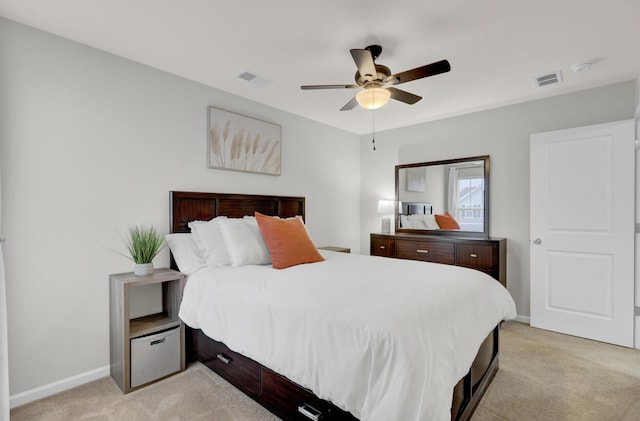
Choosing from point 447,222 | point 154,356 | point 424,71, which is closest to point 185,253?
point 154,356

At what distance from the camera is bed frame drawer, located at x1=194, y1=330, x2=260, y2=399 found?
→ 2.00 m

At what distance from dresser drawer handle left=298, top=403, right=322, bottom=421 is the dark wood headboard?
1886mm

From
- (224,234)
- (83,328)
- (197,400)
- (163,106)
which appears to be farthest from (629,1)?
(83,328)

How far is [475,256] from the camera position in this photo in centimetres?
359

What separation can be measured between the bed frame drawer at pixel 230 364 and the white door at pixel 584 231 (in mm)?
3104

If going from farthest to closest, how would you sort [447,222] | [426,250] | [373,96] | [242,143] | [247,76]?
1. [447,222]
2. [426,250]
3. [242,143]
4. [247,76]
5. [373,96]

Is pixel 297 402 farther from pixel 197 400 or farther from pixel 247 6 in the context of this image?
pixel 247 6

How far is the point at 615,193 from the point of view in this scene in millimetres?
2939

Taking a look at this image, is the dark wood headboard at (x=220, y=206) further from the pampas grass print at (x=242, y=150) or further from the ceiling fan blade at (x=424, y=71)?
the ceiling fan blade at (x=424, y=71)

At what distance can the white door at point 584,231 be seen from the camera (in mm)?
2906

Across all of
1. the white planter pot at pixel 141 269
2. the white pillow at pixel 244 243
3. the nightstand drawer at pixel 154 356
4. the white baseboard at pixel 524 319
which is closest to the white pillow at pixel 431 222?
the white baseboard at pixel 524 319

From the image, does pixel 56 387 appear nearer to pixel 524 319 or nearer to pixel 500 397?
pixel 500 397

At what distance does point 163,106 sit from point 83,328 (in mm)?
1916

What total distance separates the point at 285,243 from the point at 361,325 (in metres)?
1.35
